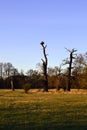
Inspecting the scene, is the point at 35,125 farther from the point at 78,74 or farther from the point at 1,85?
the point at 1,85

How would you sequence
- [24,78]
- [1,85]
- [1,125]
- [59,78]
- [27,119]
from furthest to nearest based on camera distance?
[1,85] → [24,78] → [59,78] → [27,119] → [1,125]

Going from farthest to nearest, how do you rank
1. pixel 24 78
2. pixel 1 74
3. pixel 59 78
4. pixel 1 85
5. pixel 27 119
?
pixel 1 74 < pixel 1 85 < pixel 24 78 < pixel 59 78 < pixel 27 119

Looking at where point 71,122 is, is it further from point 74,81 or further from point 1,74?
point 1,74

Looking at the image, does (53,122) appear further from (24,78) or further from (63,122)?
(24,78)

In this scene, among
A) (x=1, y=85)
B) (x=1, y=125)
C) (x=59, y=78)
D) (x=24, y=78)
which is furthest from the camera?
(x=1, y=85)

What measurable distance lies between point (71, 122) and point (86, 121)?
80 cm

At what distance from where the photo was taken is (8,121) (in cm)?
1587

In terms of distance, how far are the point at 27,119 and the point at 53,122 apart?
1495mm

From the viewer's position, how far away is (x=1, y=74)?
121 metres

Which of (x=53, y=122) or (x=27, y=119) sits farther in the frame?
(x=27, y=119)

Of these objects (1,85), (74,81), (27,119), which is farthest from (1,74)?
(27,119)

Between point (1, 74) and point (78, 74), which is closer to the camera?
point (78, 74)

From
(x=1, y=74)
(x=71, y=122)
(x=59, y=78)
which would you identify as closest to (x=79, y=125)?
(x=71, y=122)

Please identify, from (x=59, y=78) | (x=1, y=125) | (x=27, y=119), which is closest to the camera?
(x=1, y=125)
